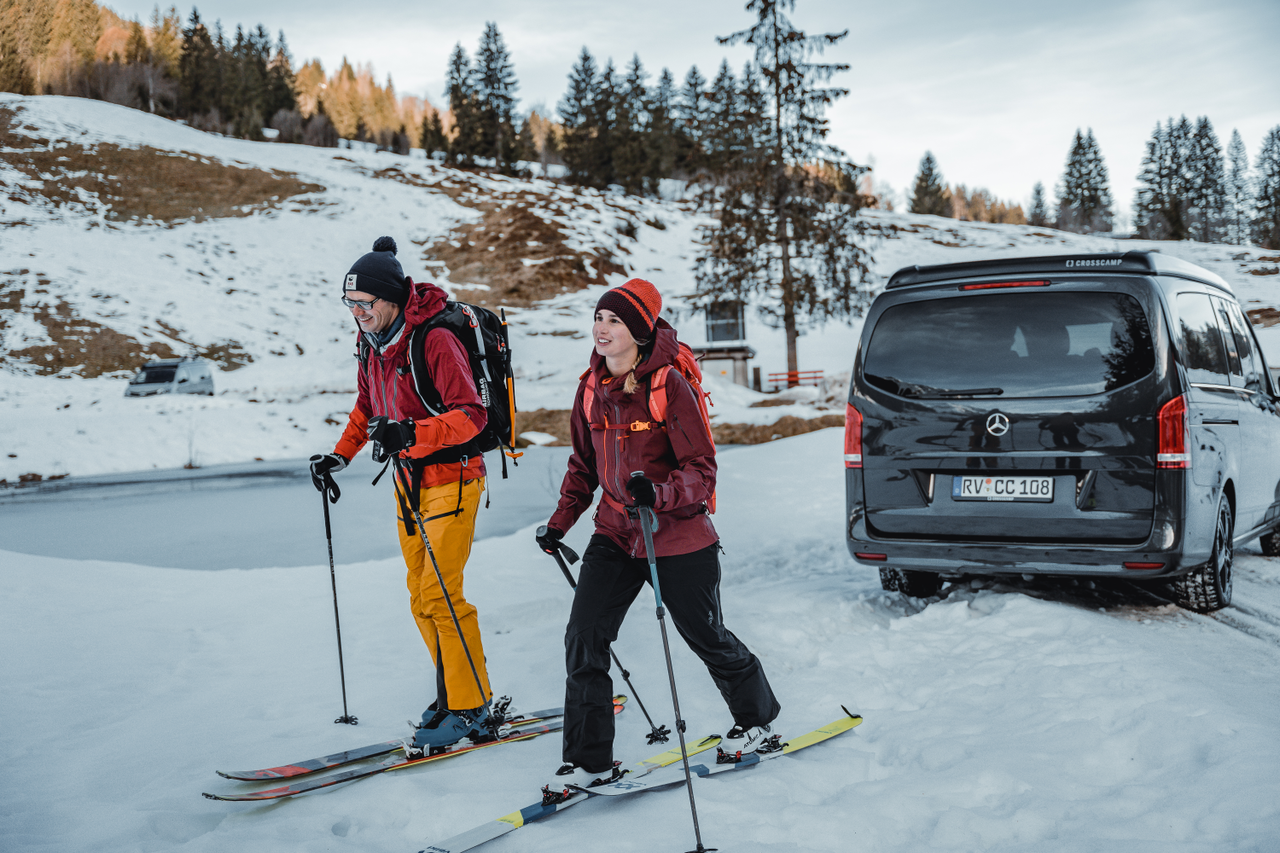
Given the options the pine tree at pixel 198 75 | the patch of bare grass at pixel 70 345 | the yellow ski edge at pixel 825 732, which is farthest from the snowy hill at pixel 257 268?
the pine tree at pixel 198 75

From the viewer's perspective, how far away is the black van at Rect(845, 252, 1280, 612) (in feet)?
14.5

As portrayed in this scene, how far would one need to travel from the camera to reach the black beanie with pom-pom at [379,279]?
11.9ft

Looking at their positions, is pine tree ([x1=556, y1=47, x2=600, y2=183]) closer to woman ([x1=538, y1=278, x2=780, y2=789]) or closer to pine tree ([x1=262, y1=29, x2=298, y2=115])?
pine tree ([x1=262, y1=29, x2=298, y2=115])

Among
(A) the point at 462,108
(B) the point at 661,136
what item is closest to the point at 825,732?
(A) the point at 462,108

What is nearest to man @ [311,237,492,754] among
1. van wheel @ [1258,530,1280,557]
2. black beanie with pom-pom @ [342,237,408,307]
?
black beanie with pom-pom @ [342,237,408,307]

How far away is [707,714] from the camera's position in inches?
159

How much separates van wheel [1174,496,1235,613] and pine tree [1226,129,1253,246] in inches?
4238

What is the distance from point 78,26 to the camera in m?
68.9

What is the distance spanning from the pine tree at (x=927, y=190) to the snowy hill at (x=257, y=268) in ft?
73.0

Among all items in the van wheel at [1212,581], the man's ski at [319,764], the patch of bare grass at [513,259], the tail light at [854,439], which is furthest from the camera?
the patch of bare grass at [513,259]

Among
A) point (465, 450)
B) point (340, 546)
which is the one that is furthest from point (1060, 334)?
point (340, 546)

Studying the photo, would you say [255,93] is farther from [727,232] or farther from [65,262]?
[727,232]

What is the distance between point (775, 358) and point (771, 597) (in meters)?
37.2

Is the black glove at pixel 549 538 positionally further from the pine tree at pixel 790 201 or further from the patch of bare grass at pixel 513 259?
the patch of bare grass at pixel 513 259
